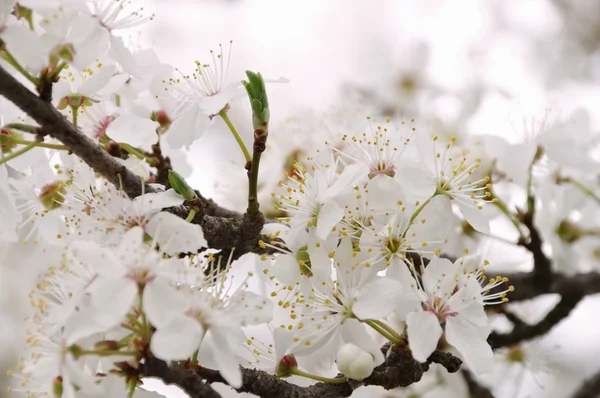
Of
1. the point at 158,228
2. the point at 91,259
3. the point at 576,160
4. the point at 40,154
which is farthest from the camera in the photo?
the point at 576,160

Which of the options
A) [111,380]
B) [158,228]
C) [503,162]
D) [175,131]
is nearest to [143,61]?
[175,131]

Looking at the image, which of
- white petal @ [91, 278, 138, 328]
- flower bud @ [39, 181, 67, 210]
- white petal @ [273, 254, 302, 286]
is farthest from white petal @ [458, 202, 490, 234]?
flower bud @ [39, 181, 67, 210]

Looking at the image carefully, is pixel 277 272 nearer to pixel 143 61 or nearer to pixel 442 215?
pixel 442 215

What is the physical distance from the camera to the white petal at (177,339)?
2.14ft

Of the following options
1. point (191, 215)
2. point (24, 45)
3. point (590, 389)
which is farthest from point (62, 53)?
point (590, 389)

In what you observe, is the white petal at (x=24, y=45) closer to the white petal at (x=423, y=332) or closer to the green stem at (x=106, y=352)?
the green stem at (x=106, y=352)

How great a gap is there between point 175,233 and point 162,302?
13 cm

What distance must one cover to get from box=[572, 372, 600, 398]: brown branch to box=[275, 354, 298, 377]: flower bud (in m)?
0.77

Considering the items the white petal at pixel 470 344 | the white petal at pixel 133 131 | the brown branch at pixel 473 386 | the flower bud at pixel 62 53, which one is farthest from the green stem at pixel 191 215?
the brown branch at pixel 473 386

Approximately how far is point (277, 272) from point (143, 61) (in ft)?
1.27

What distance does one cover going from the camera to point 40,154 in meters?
0.97

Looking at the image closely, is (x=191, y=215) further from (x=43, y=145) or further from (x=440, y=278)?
(x=440, y=278)

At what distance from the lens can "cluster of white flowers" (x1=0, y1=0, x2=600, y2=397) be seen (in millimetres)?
710

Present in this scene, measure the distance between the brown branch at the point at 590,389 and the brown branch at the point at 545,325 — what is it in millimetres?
193
